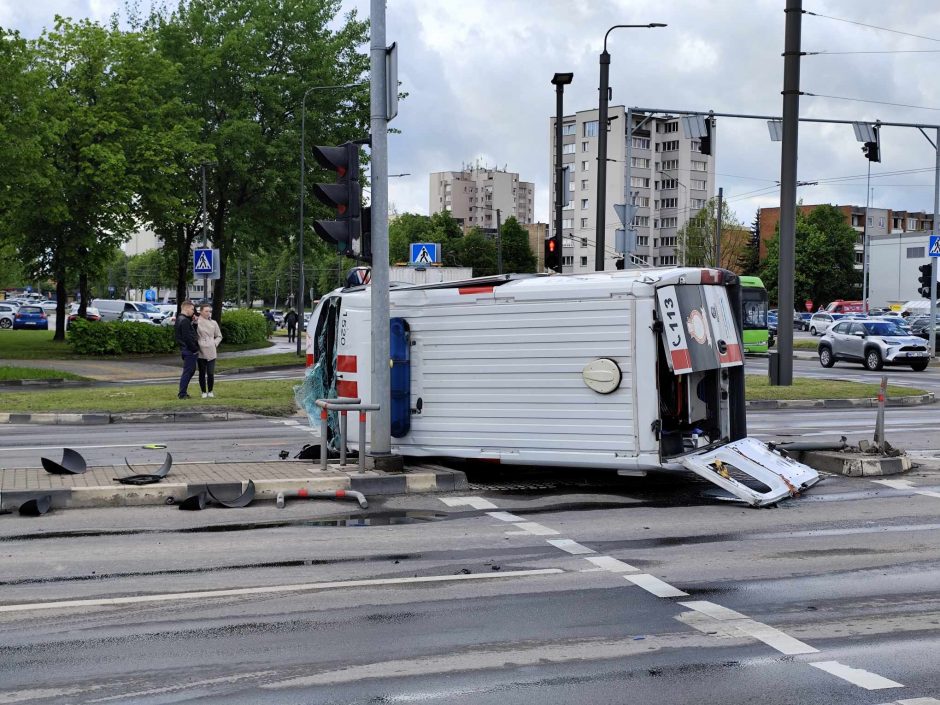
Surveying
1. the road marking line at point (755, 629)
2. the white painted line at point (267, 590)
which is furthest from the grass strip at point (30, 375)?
the road marking line at point (755, 629)

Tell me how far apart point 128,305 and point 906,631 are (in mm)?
67499

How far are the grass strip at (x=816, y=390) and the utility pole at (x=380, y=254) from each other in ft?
38.3

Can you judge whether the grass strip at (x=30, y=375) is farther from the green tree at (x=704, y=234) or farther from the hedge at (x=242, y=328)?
the green tree at (x=704, y=234)

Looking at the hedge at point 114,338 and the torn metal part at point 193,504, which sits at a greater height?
the hedge at point 114,338

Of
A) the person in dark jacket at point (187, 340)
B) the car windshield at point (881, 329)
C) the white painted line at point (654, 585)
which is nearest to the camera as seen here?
the white painted line at point (654, 585)

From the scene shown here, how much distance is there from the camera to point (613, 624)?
5730 mm

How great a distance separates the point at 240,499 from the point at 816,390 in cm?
1615

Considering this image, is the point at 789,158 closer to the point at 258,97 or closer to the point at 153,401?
the point at 153,401

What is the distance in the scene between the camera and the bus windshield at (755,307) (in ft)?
135

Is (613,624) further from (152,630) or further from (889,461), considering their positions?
(889,461)

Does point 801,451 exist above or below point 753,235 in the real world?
below

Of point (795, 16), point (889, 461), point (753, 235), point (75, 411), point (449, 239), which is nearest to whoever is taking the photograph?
point (889, 461)

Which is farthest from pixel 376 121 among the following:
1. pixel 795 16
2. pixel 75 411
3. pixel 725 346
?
pixel 795 16

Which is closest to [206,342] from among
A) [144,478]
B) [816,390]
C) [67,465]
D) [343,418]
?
[67,465]
